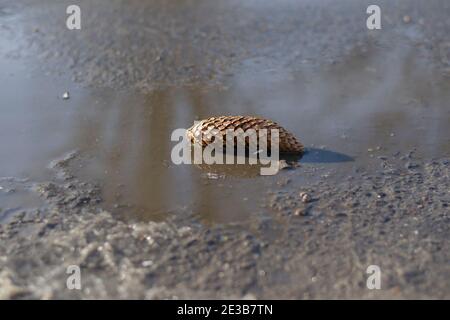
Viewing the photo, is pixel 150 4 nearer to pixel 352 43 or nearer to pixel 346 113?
pixel 352 43

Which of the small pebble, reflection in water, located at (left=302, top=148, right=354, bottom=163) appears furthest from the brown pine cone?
the small pebble

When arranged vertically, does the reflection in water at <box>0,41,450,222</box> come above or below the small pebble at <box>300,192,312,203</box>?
above

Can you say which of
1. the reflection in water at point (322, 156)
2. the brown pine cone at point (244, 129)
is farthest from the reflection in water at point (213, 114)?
the brown pine cone at point (244, 129)

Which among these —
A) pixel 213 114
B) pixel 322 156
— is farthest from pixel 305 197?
pixel 213 114

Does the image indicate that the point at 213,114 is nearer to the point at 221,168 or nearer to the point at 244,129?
the point at 244,129

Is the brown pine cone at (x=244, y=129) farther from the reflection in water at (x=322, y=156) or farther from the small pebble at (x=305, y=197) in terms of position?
the small pebble at (x=305, y=197)

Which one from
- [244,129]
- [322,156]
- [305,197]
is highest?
[244,129]

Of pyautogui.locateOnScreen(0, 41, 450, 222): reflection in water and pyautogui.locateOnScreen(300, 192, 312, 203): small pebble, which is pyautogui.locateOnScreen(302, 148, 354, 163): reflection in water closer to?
pyautogui.locateOnScreen(0, 41, 450, 222): reflection in water
